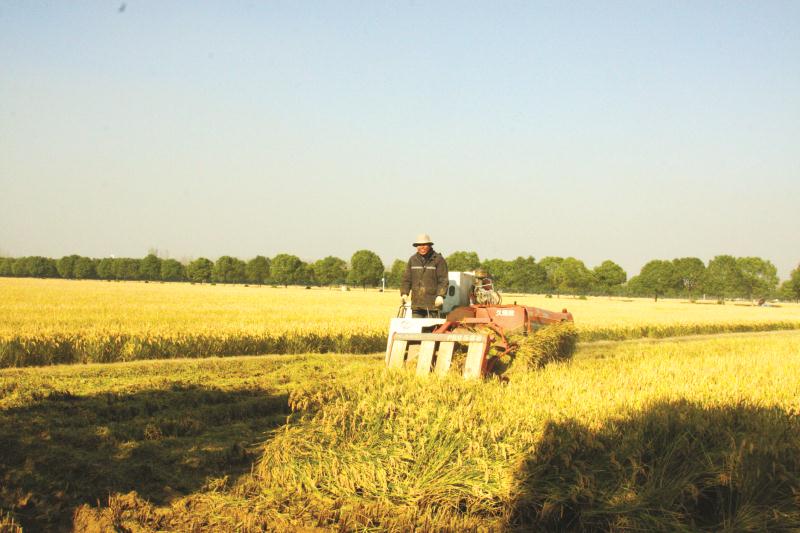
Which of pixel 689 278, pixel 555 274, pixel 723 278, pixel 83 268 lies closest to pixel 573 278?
pixel 555 274

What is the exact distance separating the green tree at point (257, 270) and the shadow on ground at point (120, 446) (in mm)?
126274

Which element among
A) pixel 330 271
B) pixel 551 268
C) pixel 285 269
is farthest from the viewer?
pixel 285 269

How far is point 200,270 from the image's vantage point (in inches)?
5276

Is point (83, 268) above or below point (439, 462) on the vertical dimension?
below

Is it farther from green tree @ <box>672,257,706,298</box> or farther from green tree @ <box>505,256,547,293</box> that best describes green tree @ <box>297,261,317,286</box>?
green tree @ <box>672,257,706,298</box>

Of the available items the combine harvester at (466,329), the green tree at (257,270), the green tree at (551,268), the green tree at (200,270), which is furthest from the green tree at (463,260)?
the combine harvester at (466,329)

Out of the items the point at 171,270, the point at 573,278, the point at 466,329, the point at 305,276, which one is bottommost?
the point at 171,270

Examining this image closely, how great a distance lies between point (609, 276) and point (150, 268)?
10421cm

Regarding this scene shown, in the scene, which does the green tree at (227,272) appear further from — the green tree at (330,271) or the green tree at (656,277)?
the green tree at (656,277)

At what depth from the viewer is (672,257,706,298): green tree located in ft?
355

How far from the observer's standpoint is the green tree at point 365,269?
380 feet

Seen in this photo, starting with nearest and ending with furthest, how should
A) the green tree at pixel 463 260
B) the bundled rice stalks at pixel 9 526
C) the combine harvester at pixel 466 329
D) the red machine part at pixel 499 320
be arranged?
the bundled rice stalks at pixel 9 526 → the combine harvester at pixel 466 329 → the red machine part at pixel 499 320 → the green tree at pixel 463 260

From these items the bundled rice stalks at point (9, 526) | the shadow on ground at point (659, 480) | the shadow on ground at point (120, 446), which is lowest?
the shadow on ground at point (120, 446)

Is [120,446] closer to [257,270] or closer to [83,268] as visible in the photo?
[257,270]
